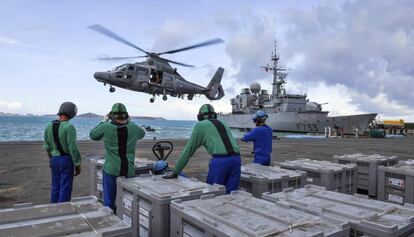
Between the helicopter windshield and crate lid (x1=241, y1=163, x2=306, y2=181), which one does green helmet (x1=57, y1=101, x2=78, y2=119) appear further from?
the helicopter windshield

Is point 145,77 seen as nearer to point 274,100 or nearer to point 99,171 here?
point 99,171

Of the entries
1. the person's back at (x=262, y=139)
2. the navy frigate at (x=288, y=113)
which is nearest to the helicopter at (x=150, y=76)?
the person's back at (x=262, y=139)

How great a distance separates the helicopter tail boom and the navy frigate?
78.2 ft

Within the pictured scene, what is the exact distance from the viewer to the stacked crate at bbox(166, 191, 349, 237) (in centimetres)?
188

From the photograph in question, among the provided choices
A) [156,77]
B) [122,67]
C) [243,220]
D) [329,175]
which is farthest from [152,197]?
[122,67]

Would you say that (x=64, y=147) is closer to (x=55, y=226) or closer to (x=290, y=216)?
(x=55, y=226)

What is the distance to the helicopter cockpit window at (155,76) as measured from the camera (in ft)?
59.0

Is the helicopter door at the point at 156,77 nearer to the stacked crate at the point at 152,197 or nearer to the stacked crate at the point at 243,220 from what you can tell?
the stacked crate at the point at 152,197

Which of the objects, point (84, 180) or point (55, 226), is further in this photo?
point (84, 180)

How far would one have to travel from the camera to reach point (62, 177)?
4742 mm

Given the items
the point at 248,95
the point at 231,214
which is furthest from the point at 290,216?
the point at 248,95

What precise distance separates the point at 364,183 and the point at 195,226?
180 inches

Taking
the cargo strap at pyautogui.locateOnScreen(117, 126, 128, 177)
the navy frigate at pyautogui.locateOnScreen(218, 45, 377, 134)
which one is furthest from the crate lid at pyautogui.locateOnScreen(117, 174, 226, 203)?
the navy frigate at pyautogui.locateOnScreen(218, 45, 377, 134)

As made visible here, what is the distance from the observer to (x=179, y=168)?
141 inches
